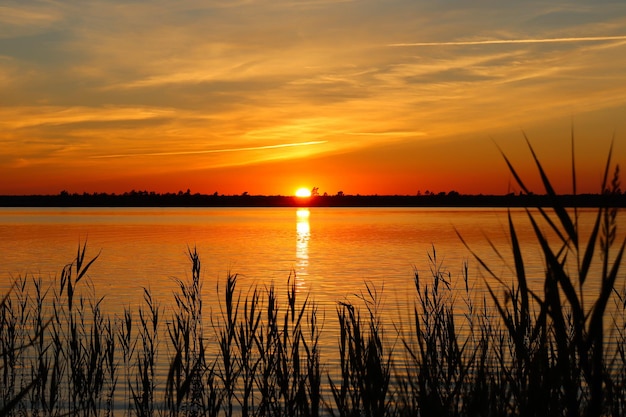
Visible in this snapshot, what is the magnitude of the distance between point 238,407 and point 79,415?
2.04 meters

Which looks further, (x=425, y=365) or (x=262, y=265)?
(x=262, y=265)

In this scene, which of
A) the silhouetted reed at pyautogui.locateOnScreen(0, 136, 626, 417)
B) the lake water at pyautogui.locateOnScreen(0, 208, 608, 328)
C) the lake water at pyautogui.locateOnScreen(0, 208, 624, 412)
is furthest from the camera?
the lake water at pyautogui.locateOnScreen(0, 208, 608, 328)

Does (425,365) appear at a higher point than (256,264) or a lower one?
higher

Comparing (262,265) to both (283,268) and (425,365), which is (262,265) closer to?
(283,268)

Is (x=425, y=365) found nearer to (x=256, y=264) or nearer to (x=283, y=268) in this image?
(x=283, y=268)

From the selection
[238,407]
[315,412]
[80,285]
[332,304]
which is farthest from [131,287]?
[315,412]

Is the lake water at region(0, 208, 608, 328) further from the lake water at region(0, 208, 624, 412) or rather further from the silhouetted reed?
the silhouetted reed

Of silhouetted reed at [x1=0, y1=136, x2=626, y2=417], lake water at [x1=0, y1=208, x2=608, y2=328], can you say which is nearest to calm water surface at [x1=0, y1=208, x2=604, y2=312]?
lake water at [x1=0, y1=208, x2=608, y2=328]

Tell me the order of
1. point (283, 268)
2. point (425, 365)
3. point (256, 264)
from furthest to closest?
point (256, 264)
point (283, 268)
point (425, 365)

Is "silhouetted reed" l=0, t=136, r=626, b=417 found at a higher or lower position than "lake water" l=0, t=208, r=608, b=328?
higher

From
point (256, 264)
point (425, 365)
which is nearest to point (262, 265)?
point (256, 264)

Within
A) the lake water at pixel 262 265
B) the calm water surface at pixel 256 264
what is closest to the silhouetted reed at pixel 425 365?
the lake water at pixel 262 265

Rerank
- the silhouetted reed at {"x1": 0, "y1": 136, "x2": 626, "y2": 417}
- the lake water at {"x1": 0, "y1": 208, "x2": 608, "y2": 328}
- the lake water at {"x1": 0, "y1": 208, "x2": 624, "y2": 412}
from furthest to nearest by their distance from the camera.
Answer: the lake water at {"x1": 0, "y1": 208, "x2": 608, "y2": 328}
the lake water at {"x1": 0, "y1": 208, "x2": 624, "y2": 412}
the silhouetted reed at {"x1": 0, "y1": 136, "x2": 626, "y2": 417}

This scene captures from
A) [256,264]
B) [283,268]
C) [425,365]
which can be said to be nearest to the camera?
[425,365]
